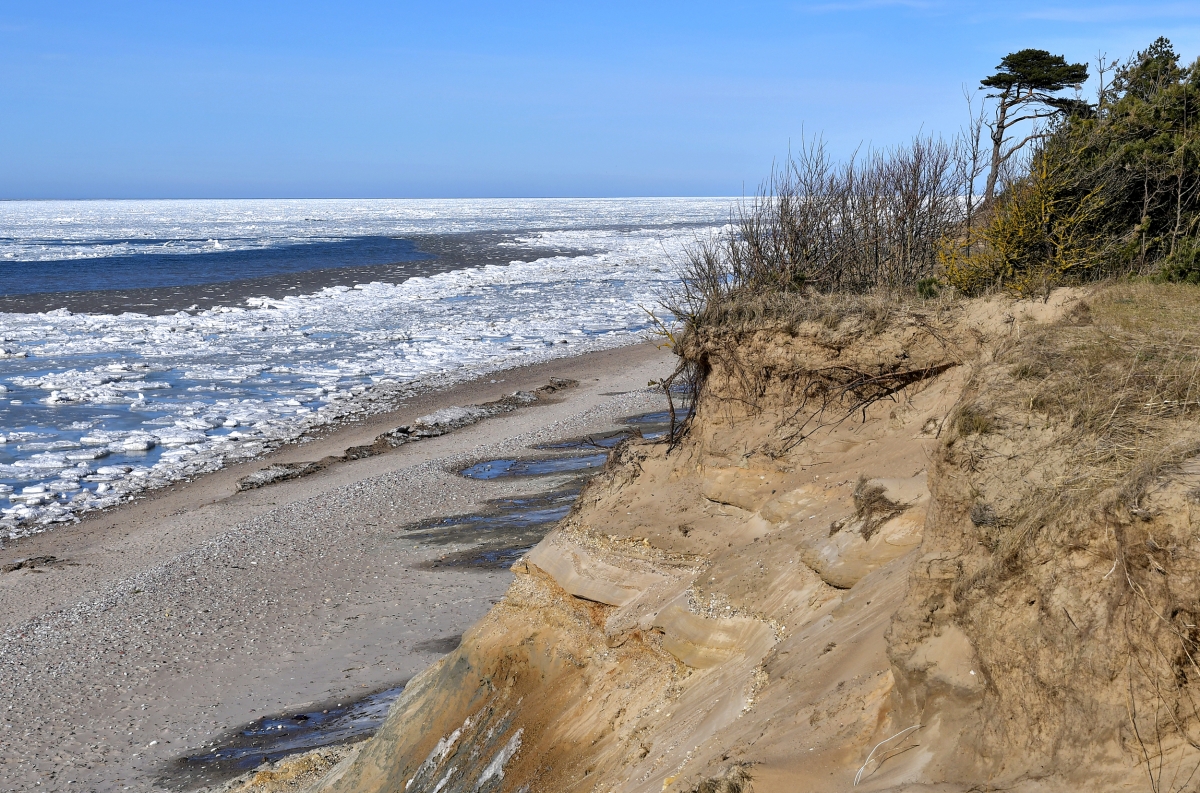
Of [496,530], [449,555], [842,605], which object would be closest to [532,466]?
[496,530]

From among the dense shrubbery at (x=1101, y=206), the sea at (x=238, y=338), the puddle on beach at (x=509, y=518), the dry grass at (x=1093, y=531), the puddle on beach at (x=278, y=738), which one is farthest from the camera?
the sea at (x=238, y=338)

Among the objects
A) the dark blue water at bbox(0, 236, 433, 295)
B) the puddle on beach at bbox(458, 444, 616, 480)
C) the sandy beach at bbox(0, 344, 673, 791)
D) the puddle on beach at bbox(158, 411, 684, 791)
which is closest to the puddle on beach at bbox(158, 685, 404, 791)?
the puddle on beach at bbox(158, 411, 684, 791)

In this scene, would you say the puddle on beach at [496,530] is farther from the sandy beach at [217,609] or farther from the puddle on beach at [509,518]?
the sandy beach at [217,609]

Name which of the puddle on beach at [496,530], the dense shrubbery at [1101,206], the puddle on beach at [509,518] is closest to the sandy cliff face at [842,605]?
the dense shrubbery at [1101,206]

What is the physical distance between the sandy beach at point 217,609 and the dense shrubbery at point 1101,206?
8009mm

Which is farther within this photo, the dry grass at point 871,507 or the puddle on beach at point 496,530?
the puddle on beach at point 496,530

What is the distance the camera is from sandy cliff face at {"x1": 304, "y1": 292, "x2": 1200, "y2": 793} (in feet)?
10.7

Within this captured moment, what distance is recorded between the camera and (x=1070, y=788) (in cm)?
325

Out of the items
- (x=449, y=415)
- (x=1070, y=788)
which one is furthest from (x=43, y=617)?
(x=1070, y=788)

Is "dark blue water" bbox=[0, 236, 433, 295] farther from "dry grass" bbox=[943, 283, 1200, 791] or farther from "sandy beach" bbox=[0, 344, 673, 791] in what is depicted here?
"dry grass" bbox=[943, 283, 1200, 791]

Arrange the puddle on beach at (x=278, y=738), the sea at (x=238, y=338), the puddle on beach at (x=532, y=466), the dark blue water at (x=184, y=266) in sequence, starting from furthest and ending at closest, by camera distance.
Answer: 1. the dark blue water at (x=184, y=266)
2. the sea at (x=238, y=338)
3. the puddle on beach at (x=532, y=466)
4. the puddle on beach at (x=278, y=738)

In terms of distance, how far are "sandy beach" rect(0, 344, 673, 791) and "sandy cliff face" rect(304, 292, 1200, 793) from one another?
2956mm

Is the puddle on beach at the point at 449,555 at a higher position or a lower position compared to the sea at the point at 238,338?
lower

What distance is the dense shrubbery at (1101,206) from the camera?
1105 cm
